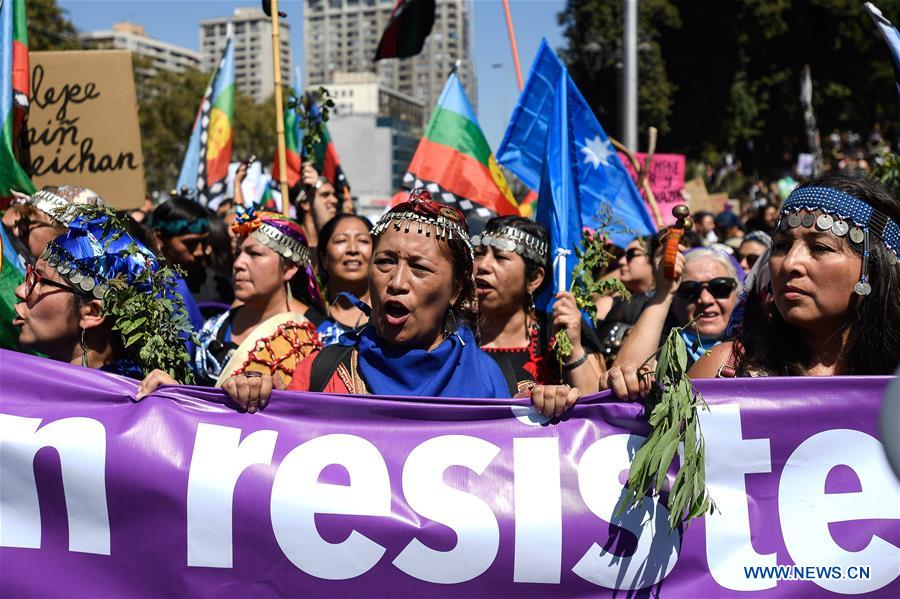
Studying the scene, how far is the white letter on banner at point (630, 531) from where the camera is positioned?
2.74m

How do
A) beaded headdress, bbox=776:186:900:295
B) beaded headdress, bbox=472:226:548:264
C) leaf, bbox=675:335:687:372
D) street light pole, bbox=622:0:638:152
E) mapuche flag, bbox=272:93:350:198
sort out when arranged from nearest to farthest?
1. leaf, bbox=675:335:687:372
2. beaded headdress, bbox=776:186:900:295
3. beaded headdress, bbox=472:226:548:264
4. mapuche flag, bbox=272:93:350:198
5. street light pole, bbox=622:0:638:152

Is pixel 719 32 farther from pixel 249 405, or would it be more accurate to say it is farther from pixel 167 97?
pixel 249 405

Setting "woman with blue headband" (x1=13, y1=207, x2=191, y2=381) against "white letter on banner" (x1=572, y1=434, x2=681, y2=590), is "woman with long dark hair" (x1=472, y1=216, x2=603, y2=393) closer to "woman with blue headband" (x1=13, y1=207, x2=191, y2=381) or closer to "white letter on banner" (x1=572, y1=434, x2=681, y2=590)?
"white letter on banner" (x1=572, y1=434, x2=681, y2=590)

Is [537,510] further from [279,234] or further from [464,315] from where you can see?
[279,234]

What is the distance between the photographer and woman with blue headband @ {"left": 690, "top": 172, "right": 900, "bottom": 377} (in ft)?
9.27

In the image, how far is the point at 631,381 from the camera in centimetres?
275

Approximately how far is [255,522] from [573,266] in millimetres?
2243

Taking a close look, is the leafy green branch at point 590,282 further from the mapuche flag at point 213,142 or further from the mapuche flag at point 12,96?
the mapuche flag at point 213,142

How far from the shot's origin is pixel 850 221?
2832 mm

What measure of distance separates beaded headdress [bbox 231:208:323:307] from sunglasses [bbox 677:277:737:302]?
6.43 feet

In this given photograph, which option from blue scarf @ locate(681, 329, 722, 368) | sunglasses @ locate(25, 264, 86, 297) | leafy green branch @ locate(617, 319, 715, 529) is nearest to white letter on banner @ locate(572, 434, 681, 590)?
leafy green branch @ locate(617, 319, 715, 529)

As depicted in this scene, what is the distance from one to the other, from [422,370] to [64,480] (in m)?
1.17

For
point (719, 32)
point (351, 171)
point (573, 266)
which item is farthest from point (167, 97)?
point (351, 171)

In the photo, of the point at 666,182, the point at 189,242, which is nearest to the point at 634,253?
the point at 189,242
